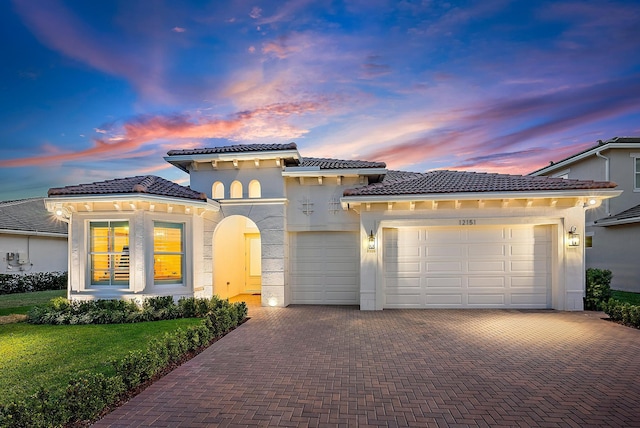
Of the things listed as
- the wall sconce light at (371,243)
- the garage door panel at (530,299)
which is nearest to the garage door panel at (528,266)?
the garage door panel at (530,299)

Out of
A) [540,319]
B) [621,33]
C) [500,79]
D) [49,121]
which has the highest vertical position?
[621,33]

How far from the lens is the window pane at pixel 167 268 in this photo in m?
9.81

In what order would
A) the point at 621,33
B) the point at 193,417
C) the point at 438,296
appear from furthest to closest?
the point at 438,296
the point at 621,33
the point at 193,417

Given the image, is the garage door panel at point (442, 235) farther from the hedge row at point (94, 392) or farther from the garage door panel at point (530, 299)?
the hedge row at point (94, 392)

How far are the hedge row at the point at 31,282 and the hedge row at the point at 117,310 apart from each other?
9348 mm

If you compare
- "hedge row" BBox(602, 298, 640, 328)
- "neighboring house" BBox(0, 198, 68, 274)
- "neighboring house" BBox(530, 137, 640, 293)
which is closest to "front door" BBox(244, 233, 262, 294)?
"neighboring house" BBox(0, 198, 68, 274)

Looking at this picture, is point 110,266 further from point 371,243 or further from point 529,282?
point 529,282

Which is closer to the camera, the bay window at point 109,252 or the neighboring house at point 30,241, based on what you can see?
the bay window at point 109,252

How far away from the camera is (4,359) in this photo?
5707 millimetres

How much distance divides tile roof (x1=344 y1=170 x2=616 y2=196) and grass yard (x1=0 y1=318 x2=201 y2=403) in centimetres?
681

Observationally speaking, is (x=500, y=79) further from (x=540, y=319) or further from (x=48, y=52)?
(x=48, y=52)

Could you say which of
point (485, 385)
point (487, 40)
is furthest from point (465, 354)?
point (487, 40)

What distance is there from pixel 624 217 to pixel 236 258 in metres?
16.8

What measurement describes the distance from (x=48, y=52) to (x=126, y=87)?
8.68ft
